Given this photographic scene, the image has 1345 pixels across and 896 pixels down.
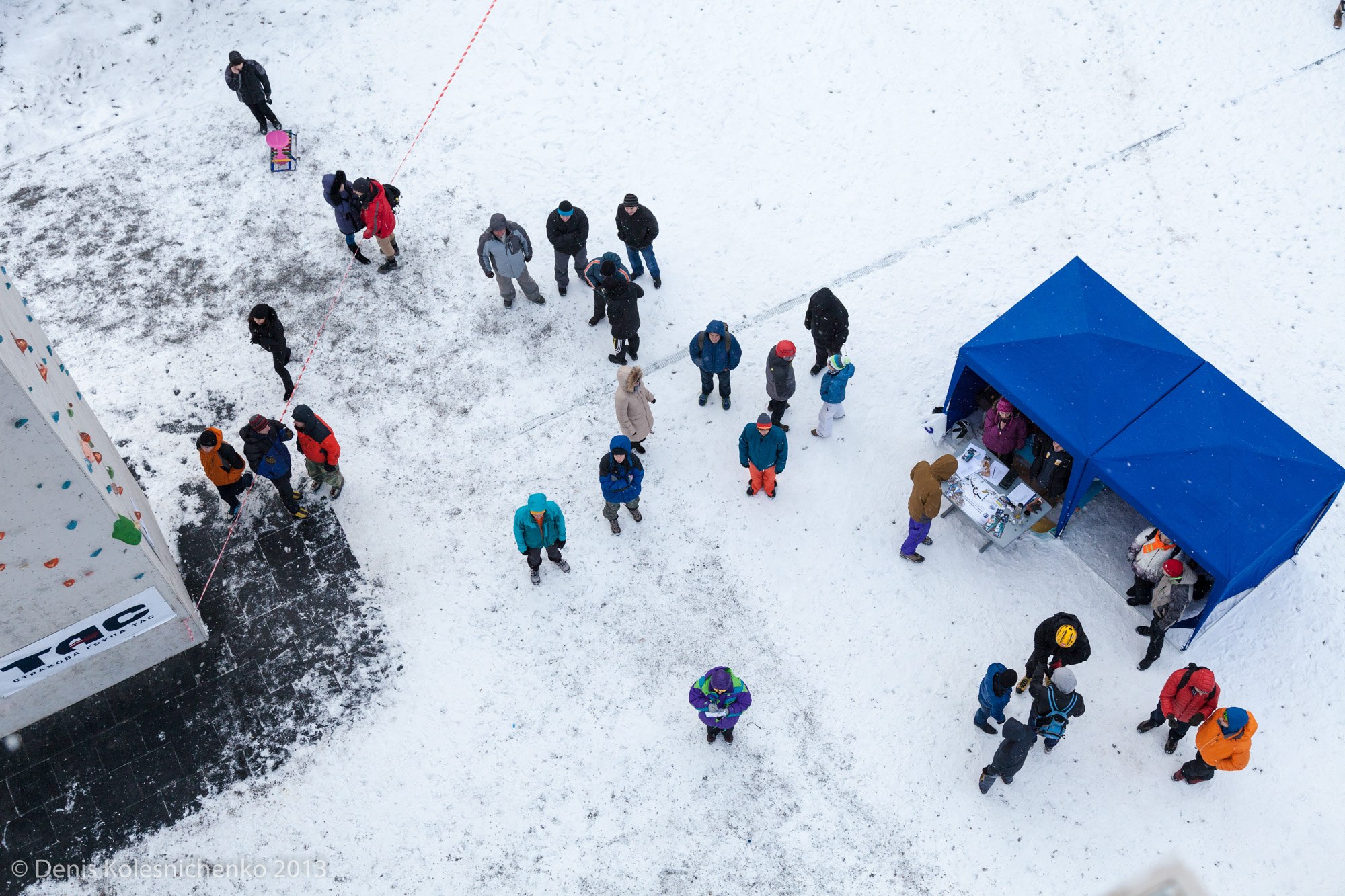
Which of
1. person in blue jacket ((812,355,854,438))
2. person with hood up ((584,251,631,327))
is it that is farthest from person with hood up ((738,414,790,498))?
person with hood up ((584,251,631,327))

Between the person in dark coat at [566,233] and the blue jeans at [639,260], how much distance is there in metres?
0.62

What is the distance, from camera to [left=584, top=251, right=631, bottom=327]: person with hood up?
11117 mm

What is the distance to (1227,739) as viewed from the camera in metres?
8.46

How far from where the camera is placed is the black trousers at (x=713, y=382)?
11050 millimetres

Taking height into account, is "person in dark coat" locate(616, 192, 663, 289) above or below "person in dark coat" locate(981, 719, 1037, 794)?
above

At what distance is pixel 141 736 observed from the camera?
9633 millimetres

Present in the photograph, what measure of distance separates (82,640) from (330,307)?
5.11 meters

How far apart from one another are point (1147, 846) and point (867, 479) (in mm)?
4516

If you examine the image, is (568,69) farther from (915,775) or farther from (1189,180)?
(915,775)

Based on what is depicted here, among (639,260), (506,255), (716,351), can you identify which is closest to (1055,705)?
(716,351)

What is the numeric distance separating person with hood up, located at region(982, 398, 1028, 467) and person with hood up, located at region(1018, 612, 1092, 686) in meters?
2.04

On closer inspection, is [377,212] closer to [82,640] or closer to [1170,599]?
[82,640]

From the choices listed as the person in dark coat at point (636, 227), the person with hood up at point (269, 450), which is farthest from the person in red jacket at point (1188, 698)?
the person with hood up at point (269, 450)

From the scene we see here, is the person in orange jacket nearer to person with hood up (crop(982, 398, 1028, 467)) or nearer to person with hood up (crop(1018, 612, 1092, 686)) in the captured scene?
person with hood up (crop(1018, 612, 1092, 686))
